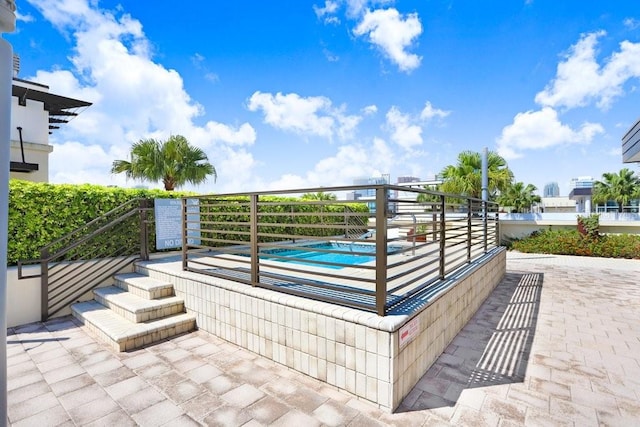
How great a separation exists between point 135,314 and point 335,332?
283 centimetres

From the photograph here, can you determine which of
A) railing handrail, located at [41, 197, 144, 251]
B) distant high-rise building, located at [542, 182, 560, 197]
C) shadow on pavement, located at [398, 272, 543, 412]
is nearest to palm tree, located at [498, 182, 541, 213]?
shadow on pavement, located at [398, 272, 543, 412]

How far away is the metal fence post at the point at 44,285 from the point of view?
464 centimetres

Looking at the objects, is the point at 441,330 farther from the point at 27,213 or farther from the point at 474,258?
the point at 27,213

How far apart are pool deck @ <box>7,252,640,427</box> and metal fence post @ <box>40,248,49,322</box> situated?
0.29m

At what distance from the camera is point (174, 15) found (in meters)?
8.21

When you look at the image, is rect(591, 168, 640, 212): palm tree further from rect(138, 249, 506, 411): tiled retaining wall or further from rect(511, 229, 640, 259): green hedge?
rect(138, 249, 506, 411): tiled retaining wall

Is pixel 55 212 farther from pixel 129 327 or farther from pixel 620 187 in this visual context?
pixel 620 187

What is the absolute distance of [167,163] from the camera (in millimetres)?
11891

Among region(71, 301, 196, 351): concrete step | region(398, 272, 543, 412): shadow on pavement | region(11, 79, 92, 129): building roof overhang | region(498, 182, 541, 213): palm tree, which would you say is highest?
region(11, 79, 92, 129): building roof overhang

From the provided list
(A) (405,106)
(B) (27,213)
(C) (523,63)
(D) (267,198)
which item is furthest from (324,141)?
(B) (27,213)

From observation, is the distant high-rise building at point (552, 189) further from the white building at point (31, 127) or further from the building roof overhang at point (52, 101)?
the white building at point (31, 127)

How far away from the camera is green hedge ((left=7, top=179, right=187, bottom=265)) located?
4793mm

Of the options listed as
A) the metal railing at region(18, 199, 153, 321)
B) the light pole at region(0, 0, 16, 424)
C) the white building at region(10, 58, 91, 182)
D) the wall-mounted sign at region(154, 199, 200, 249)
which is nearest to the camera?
the light pole at region(0, 0, 16, 424)

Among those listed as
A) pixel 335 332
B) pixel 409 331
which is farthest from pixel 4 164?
pixel 409 331
